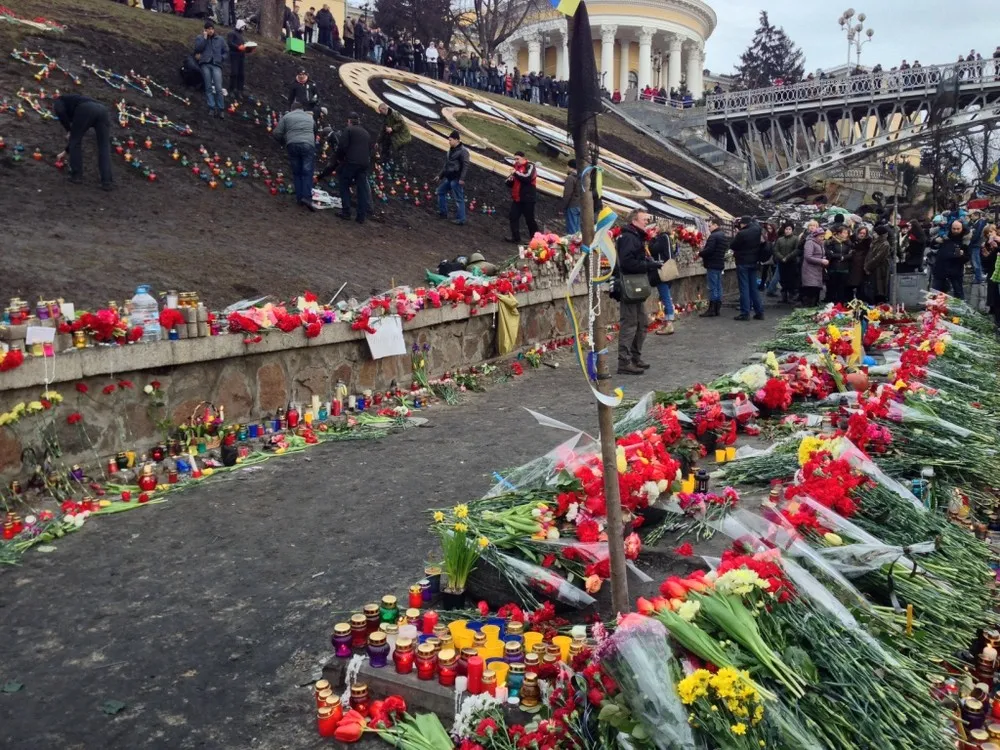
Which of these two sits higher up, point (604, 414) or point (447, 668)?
point (604, 414)

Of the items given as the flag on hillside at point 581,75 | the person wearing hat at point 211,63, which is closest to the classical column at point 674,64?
the person wearing hat at point 211,63

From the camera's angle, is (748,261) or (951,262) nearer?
(748,261)

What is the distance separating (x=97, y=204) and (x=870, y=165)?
4415 centimetres

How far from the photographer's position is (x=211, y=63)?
15.0 meters

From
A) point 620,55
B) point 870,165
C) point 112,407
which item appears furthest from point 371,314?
point 620,55

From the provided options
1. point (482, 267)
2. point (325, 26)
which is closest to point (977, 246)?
point (482, 267)

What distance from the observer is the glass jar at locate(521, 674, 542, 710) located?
10.2 feet

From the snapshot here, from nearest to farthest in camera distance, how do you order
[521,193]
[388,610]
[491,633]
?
[491,633] < [388,610] < [521,193]

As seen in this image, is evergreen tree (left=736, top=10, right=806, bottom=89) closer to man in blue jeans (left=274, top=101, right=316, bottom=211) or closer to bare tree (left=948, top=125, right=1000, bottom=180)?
bare tree (left=948, top=125, right=1000, bottom=180)

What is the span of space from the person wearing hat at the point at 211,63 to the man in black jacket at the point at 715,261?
946 cm

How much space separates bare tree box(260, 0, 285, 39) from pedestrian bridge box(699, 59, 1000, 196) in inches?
940

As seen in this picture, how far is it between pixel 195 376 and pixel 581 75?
4.81 meters

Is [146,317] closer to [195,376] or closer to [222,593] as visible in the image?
[195,376]

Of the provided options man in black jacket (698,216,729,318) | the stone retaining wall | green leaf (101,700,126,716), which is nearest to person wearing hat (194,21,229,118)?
the stone retaining wall
